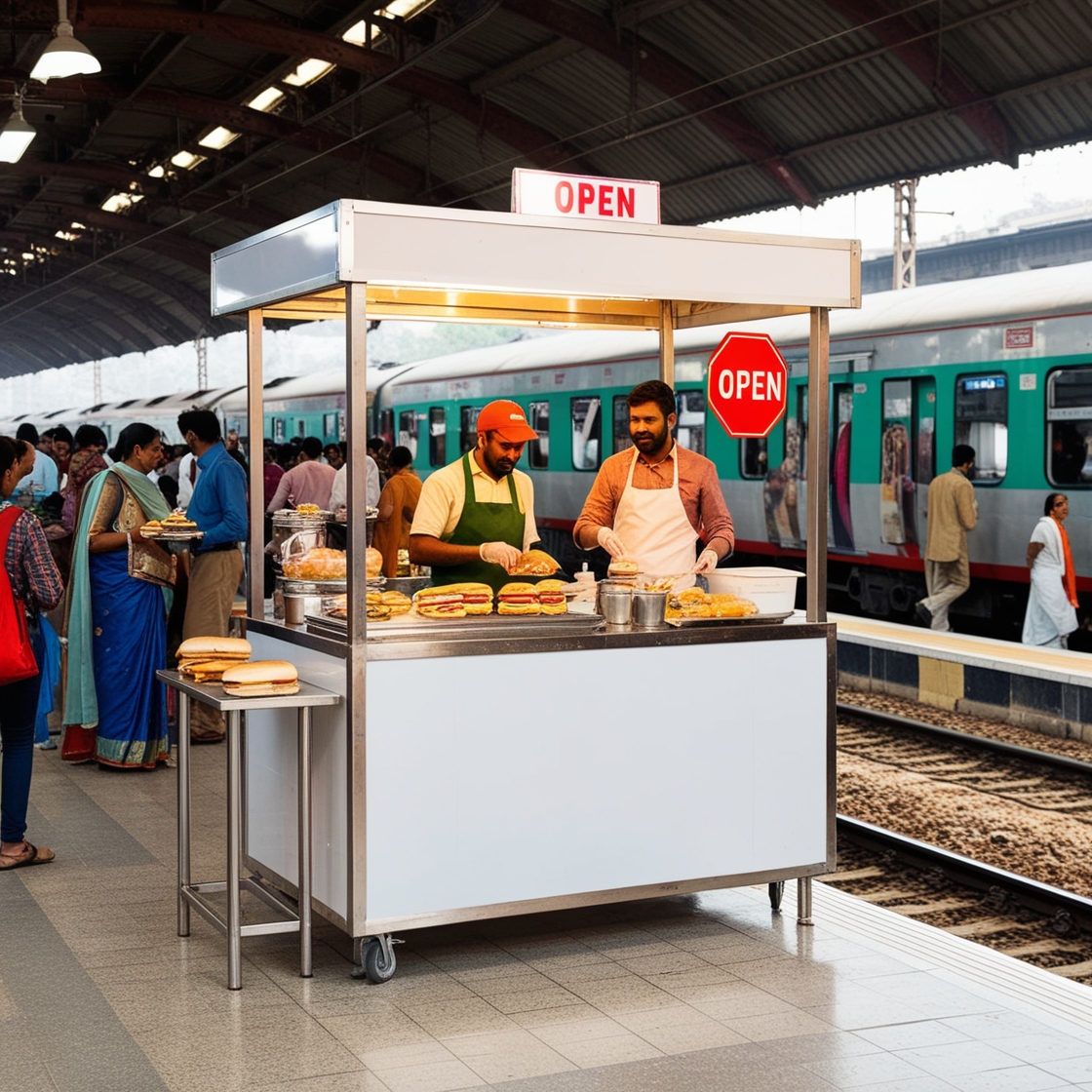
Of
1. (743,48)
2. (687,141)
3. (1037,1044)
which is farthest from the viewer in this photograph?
(687,141)

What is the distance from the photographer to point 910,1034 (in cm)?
435

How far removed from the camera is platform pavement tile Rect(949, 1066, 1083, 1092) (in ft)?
13.0

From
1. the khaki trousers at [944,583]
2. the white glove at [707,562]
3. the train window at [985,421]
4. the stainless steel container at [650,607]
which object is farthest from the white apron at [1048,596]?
the stainless steel container at [650,607]

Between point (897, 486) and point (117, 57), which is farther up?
point (117, 57)

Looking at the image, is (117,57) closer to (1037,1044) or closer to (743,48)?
(743,48)

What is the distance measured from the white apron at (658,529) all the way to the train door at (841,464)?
887 centimetres

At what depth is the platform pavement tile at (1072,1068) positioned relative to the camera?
4020mm

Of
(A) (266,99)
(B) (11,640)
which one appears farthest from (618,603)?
(A) (266,99)

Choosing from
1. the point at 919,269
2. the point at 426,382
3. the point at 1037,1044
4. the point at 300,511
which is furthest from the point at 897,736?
the point at 919,269

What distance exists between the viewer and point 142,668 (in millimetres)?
7938

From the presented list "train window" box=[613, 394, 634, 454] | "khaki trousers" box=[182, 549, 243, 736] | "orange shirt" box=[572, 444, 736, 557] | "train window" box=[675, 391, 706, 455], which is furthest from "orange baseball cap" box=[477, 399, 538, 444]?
"train window" box=[613, 394, 634, 454]

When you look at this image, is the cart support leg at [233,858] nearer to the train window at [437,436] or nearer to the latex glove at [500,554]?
the latex glove at [500,554]

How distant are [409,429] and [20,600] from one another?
1699 cm

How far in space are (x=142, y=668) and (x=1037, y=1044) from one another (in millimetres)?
5176
